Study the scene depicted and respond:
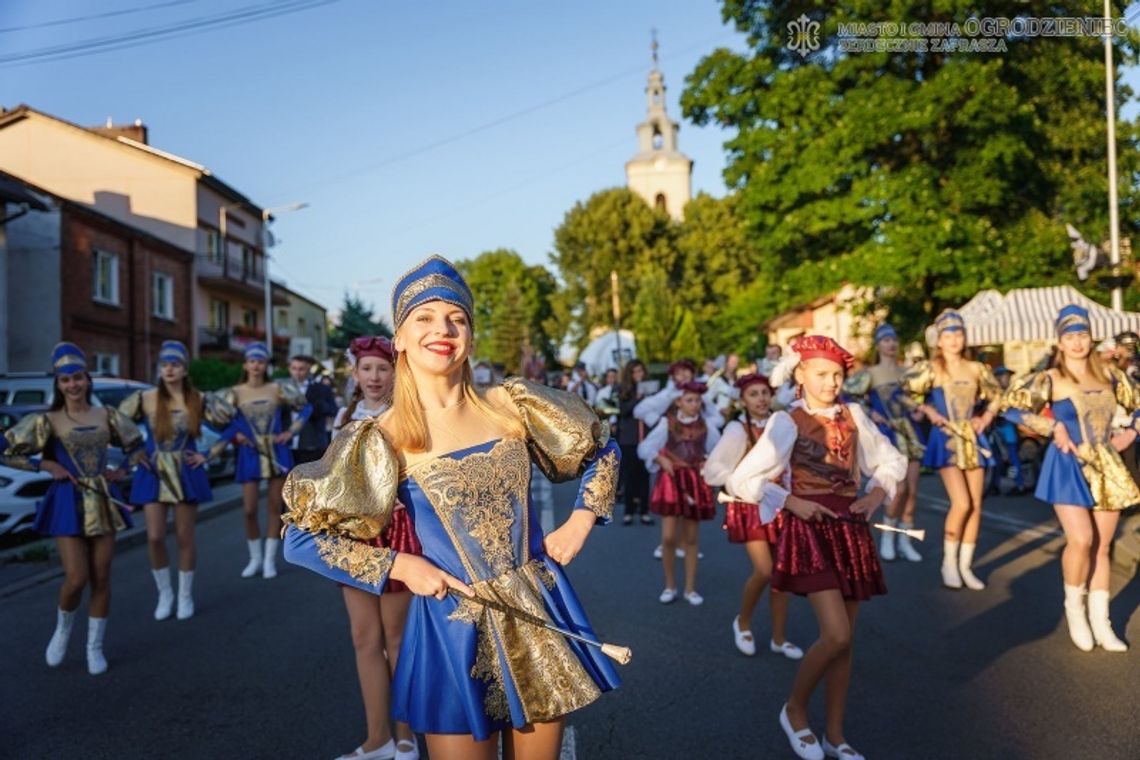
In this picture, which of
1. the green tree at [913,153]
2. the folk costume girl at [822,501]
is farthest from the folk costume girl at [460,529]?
the green tree at [913,153]

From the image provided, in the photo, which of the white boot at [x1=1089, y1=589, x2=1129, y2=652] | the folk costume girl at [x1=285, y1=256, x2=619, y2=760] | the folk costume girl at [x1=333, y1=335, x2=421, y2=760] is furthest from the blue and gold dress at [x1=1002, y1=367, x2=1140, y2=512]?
the folk costume girl at [x1=285, y1=256, x2=619, y2=760]

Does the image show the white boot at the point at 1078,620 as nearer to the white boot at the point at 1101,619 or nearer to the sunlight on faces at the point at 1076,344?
the white boot at the point at 1101,619

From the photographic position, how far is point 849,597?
14.1 feet

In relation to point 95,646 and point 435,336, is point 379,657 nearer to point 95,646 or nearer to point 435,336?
point 435,336

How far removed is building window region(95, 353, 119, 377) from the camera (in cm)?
2830

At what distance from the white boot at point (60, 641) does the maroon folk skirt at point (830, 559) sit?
4707 mm

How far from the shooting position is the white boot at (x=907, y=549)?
348 inches

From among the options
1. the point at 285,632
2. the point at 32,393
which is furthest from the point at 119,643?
the point at 32,393

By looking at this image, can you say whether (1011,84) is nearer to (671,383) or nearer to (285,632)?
(671,383)

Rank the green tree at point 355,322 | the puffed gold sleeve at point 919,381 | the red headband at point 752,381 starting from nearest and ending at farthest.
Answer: the red headband at point 752,381
the puffed gold sleeve at point 919,381
the green tree at point 355,322

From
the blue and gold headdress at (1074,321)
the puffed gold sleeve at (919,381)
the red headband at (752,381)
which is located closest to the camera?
the blue and gold headdress at (1074,321)

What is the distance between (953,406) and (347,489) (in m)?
6.53

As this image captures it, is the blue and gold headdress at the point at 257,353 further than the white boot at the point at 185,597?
Yes

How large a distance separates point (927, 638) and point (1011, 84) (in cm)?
1818
